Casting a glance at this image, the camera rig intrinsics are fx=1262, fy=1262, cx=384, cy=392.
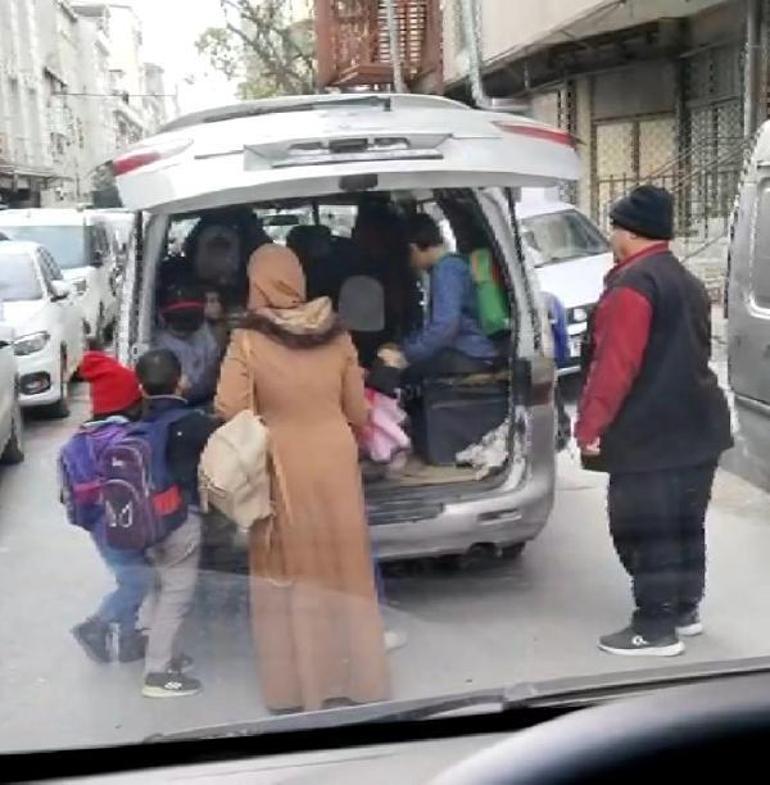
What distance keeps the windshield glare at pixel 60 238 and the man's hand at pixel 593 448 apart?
893 centimetres

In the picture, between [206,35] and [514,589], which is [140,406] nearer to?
[514,589]

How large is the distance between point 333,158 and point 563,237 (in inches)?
281

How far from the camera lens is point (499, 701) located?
222cm

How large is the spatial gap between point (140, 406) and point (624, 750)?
111 inches

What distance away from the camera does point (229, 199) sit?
401 cm

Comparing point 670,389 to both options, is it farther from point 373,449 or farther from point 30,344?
point 30,344

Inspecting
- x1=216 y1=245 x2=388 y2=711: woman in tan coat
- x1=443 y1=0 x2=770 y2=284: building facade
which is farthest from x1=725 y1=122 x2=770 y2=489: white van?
x1=443 y1=0 x2=770 y2=284: building facade

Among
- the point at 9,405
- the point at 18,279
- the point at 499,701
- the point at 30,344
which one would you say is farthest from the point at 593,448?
the point at 18,279

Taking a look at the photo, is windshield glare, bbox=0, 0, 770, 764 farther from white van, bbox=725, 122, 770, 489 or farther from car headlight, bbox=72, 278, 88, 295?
car headlight, bbox=72, 278, 88, 295

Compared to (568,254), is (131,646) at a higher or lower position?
lower

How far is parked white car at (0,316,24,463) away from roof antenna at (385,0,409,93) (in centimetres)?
817

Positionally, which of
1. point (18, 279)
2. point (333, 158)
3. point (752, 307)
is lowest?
point (752, 307)

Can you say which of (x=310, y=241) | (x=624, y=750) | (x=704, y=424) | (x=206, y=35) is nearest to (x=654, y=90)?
(x=206, y=35)

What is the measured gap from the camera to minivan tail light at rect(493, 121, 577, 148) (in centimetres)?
436
